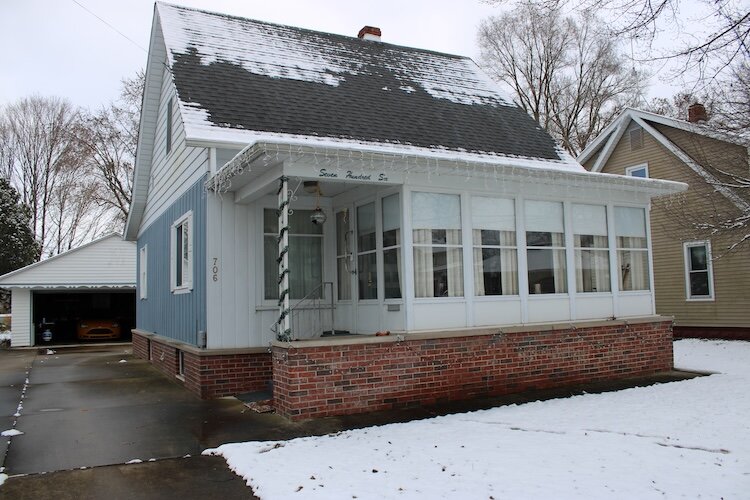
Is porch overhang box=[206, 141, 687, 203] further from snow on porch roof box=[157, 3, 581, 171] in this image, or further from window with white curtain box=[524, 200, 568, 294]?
snow on porch roof box=[157, 3, 581, 171]

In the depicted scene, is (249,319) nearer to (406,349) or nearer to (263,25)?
(406,349)

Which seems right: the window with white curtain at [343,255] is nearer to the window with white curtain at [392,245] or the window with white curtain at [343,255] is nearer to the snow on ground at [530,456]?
the window with white curtain at [392,245]

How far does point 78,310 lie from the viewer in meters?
25.3

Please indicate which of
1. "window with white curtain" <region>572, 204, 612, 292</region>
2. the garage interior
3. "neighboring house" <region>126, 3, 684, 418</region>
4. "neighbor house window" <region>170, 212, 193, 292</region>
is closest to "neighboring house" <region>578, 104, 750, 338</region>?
"neighboring house" <region>126, 3, 684, 418</region>

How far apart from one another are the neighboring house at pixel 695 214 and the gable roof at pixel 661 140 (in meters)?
0.02

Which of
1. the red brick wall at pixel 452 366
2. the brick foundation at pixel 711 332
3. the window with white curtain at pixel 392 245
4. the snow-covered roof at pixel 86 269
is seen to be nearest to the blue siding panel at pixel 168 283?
the red brick wall at pixel 452 366

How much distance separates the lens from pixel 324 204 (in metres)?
9.38

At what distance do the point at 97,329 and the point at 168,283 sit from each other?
13.8 meters

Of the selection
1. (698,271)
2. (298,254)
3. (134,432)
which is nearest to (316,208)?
(298,254)

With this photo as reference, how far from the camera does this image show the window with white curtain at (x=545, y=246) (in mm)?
8992

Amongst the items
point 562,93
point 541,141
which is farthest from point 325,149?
point 562,93

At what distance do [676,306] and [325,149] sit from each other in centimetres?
1360

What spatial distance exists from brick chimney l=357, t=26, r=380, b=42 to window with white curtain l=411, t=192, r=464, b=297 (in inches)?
309

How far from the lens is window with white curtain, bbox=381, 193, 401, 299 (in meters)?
7.91
